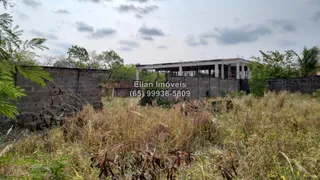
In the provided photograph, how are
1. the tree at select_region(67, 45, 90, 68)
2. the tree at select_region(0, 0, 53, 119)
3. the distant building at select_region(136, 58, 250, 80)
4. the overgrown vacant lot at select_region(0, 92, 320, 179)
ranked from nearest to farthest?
the tree at select_region(0, 0, 53, 119), the overgrown vacant lot at select_region(0, 92, 320, 179), the distant building at select_region(136, 58, 250, 80), the tree at select_region(67, 45, 90, 68)

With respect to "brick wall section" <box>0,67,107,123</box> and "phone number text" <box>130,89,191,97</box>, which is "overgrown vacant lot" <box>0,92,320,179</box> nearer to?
"brick wall section" <box>0,67,107,123</box>

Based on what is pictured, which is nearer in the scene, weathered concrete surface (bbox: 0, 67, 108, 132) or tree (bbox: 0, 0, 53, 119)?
tree (bbox: 0, 0, 53, 119)

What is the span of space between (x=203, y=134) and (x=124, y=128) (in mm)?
1465

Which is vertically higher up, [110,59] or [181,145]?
[110,59]

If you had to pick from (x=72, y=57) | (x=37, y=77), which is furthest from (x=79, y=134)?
(x=72, y=57)

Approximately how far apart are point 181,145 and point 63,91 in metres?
3.86

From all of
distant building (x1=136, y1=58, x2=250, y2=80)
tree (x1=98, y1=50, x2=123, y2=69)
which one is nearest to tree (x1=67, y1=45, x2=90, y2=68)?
tree (x1=98, y1=50, x2=123, y2=69)

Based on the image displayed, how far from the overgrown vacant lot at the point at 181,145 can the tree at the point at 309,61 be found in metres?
19.0

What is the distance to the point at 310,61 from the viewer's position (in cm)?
2042

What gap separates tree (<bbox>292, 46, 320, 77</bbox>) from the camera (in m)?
20.3

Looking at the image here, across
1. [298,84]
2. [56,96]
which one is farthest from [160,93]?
[298,84]

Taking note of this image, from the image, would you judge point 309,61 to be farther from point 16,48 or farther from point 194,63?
point 16,48

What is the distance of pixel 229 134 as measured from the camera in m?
4.11

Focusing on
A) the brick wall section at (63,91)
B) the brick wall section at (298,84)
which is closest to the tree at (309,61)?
the brick wall section at (298,84)
